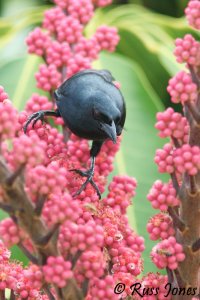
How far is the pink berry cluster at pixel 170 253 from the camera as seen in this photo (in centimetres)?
121

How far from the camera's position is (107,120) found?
5.13ft

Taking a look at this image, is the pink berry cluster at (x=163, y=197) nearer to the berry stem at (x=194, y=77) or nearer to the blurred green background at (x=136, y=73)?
the berry stem at (x=194, y=77)

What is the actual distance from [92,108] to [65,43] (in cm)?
31

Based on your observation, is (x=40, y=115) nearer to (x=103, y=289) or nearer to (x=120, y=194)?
(x=120, y=194)

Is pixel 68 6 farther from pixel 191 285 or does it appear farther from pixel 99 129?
pixel 191 285

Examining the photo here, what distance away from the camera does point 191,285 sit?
1259 mm

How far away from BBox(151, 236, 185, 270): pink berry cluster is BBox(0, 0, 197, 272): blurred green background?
2.45 ft

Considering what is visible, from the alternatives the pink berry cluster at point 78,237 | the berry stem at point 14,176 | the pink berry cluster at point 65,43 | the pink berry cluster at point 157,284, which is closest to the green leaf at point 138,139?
the pink berry cluster at point 65,43

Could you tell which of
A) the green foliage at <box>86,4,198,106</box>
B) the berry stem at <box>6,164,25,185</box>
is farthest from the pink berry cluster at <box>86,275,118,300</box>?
the green foliage at <box>86,4,198,106</box>

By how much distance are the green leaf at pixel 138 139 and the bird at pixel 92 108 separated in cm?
60

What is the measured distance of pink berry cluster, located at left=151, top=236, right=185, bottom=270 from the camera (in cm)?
121

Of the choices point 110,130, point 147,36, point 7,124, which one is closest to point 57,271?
point 7,124

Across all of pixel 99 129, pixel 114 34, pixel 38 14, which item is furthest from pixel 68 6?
pixel 38 14

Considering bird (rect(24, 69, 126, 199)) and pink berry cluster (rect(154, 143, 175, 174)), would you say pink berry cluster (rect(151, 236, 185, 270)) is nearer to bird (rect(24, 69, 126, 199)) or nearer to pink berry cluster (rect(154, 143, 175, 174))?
pink berry cluster (rect(154, 143, 175, 174))
